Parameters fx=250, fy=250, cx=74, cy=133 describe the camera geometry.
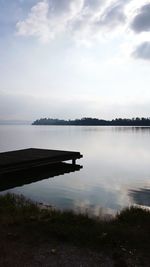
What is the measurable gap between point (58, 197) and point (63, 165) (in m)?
8.79

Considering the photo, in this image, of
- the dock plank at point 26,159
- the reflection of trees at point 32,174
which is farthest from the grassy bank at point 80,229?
the dock plank at point 26,159

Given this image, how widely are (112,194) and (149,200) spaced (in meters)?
1.71

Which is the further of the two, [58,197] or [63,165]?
[63,165]

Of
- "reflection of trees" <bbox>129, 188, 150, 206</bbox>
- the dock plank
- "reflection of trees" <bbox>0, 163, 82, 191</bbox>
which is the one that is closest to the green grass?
"reflection of trees" <bbox>129, 188, 150, 206</bbox>

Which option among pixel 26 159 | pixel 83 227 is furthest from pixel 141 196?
pixel 26 159

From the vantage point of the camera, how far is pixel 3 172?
42.8 ft

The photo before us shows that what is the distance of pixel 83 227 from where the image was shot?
5617mm

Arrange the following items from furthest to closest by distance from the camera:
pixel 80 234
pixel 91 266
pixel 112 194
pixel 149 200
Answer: pixel 112 194
pixel 149 200
pixel 80 234
pixel 91 266

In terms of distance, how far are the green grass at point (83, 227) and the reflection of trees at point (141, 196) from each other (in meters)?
2.70

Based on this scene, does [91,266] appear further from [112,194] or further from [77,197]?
[112,194]

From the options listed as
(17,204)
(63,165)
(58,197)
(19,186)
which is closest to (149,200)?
(58,197)

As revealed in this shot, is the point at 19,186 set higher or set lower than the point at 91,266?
lower

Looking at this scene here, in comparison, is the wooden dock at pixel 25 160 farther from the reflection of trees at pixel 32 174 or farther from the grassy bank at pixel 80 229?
the grassy bank at pixel 80 229


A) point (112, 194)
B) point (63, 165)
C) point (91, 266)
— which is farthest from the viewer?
point (63, 165)
